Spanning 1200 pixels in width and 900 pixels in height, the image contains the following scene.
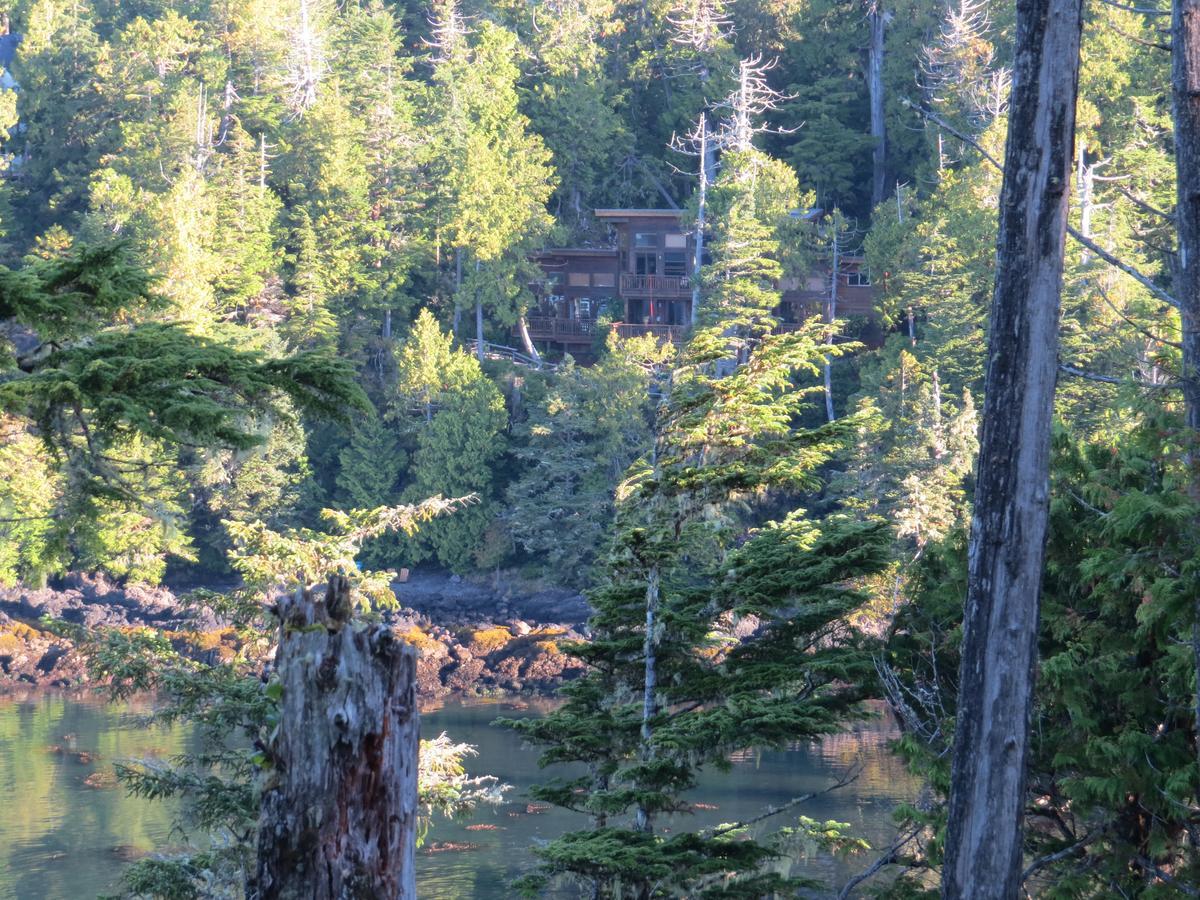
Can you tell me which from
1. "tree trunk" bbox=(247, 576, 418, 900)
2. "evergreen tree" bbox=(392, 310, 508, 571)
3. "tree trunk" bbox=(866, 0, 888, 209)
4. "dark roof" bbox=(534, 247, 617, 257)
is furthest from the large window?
"tree trunk" bbox=(247, 576, 418, 900)

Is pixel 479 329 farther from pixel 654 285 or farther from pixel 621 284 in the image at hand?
pixel 654 285

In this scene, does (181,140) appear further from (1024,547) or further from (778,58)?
(1024,547)

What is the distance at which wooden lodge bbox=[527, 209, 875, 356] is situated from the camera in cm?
4494

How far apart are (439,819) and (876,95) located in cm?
3272

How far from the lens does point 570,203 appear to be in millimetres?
49562

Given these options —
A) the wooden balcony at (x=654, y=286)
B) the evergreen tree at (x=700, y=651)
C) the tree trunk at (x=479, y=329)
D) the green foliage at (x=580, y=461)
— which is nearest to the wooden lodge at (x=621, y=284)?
the wooden balcony at (x=654, y=286)

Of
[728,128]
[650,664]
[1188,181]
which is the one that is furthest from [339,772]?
[728,128]

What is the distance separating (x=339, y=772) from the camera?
13.7 ft

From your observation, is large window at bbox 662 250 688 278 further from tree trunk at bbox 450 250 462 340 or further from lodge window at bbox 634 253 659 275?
tree trunk at bbox 450 250 462 340

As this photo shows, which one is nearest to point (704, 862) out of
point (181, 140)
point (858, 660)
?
point (858, 660)

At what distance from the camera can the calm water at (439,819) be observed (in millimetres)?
21688

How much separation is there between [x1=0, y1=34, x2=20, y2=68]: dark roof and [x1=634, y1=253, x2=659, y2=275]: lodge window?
32.2 meters

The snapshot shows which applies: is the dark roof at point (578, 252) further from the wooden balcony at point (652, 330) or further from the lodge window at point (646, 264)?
the wooden balcony at point (652, 330)

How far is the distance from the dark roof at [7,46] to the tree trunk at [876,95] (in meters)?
37.1
